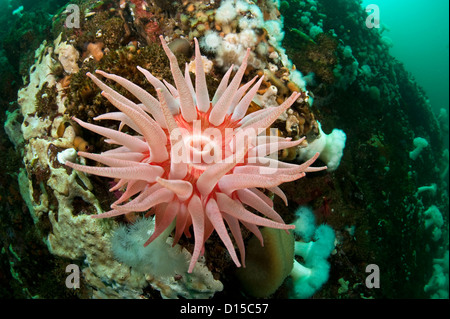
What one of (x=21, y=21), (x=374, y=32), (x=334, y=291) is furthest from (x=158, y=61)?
(x=374, y=32)

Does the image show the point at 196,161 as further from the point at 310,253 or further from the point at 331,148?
the point at 310,253

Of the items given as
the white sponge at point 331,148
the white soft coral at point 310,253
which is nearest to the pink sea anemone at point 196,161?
the white sponge at point 331,148

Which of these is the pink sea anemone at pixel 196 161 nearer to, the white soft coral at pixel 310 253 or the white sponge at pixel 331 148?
the white sponge at pixel 331 148

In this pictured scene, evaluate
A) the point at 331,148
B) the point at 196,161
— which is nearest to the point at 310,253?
the point at 331,148

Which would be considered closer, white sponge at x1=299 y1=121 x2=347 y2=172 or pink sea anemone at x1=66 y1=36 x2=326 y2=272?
pink sea anemone at x1=66 y1=36 x2=326 y2=272

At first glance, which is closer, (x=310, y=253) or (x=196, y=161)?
(x=196, y=161)

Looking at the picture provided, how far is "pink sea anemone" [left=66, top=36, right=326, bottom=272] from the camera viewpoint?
77.6 inches

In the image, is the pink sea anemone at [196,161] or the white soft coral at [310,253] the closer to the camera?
the pink sea anemone at [196,161]

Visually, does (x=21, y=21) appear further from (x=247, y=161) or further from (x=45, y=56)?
(x=247, y=161)

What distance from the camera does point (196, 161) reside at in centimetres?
239

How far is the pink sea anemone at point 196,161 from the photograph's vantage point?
1971mm

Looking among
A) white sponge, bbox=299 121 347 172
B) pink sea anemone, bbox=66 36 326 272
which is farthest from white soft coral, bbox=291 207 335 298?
pink sea anemone, bbox=66 36 326 272

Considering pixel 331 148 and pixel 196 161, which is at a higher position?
pixel 196 161

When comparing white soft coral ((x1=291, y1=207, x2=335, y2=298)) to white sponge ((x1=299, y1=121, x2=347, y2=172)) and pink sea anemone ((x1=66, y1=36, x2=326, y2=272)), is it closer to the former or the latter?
white sponge ((x1=299, y1=121, x2=347, y2=172))
